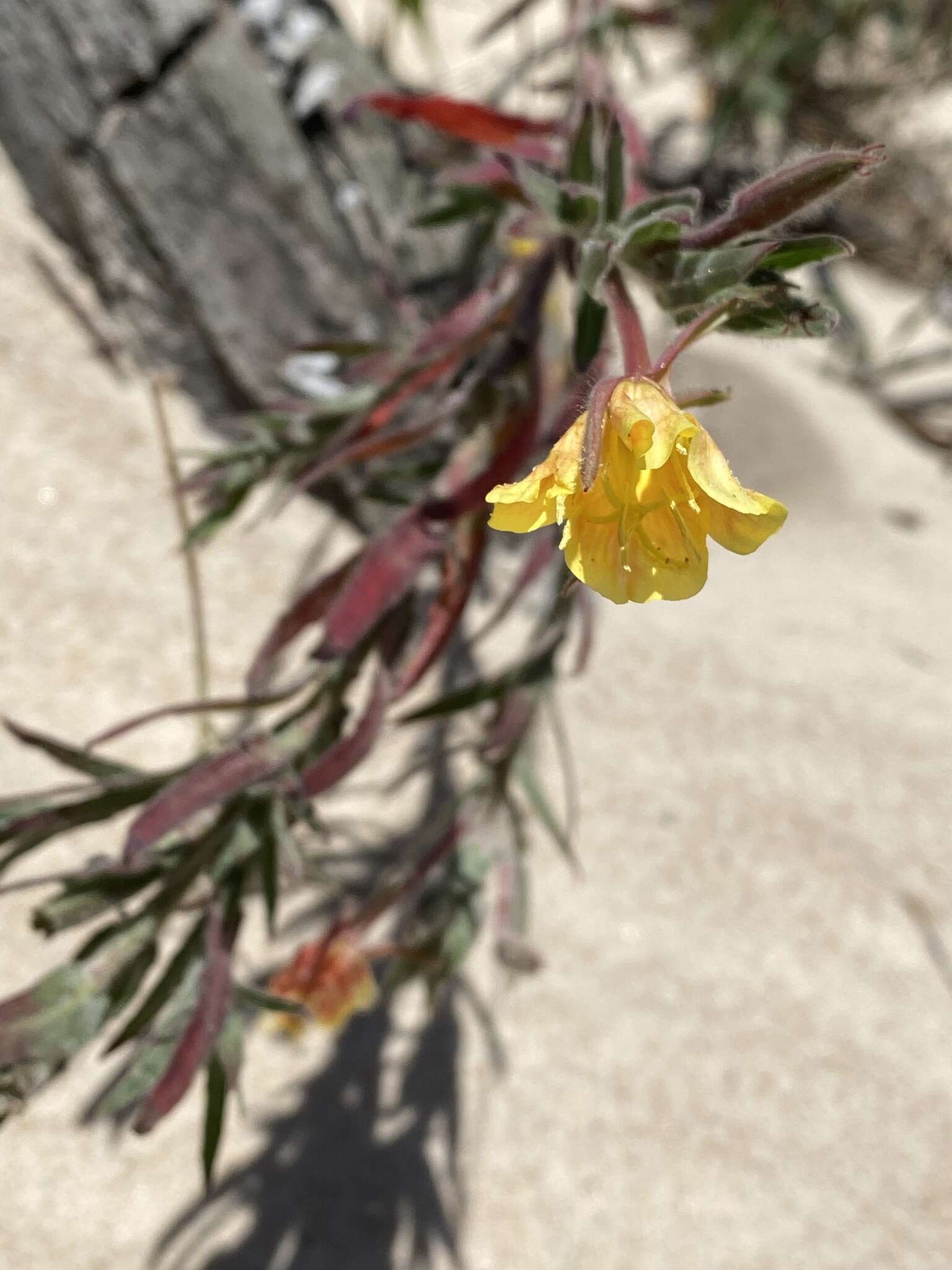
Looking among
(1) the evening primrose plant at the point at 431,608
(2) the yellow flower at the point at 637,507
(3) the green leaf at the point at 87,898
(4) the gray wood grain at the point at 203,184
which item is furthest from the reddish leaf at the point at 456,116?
(3) the green leaf at the point at 87,898

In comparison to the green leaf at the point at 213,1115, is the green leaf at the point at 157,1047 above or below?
above

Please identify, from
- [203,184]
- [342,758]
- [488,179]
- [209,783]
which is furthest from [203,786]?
[203,184]

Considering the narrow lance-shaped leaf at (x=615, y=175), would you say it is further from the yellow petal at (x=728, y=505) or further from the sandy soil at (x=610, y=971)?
the sandy soil at (x=610, y=971)

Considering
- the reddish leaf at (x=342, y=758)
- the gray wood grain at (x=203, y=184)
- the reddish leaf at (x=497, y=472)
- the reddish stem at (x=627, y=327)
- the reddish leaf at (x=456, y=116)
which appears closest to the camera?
the reddish stem at (x=627, y=327)

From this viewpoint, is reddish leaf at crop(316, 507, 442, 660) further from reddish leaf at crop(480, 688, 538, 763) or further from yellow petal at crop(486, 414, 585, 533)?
yellow petal at crop(486, 414, 585, 533)

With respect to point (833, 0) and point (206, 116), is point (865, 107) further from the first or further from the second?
point (206, 116)

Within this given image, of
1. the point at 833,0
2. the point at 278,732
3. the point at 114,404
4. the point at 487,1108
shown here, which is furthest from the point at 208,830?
the point at 833,0

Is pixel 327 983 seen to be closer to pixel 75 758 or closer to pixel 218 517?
pixel 75 758
